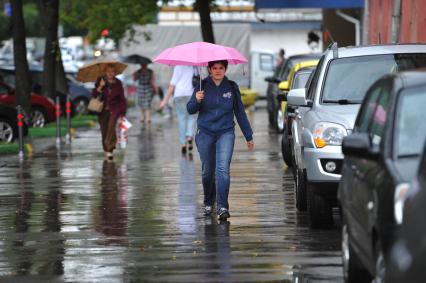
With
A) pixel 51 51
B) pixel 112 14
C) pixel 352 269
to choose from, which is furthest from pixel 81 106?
pixel 352 269

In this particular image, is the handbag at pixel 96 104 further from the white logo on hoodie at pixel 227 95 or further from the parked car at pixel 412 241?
the parked car at pixel 412 241

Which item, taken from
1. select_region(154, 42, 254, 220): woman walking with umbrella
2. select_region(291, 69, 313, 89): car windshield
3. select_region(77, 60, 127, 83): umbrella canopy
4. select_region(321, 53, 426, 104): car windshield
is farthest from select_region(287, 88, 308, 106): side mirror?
select_region(77, 60, 127, 83): umbrella canopy

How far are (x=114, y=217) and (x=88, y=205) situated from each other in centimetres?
137

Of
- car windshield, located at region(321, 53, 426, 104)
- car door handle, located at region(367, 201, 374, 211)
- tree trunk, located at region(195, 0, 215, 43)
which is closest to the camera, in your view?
car door handle, located at region(367, 201, 374, 211)

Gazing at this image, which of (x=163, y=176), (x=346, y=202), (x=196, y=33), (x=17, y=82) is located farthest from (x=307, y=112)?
(x=196, y=33)

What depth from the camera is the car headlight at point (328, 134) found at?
487 inches

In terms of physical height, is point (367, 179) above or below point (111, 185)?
above

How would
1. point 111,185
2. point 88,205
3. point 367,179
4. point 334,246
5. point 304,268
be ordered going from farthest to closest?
point 111,185 < point 88,205 < point 334,246 < point 304,268 < point 367,179

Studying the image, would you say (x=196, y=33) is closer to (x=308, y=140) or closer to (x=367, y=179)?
(x=308, y=140)

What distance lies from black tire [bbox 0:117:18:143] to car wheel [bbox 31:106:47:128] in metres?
6.49

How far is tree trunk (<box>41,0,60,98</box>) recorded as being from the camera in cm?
3469

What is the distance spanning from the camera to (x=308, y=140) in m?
→ 12.6

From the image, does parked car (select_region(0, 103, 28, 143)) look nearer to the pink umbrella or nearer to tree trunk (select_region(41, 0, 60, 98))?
tree trunk (select_region(41, 0, 60, 98))

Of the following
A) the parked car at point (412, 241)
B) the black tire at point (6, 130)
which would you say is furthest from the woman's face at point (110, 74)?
the parked car at point (412, 241)
